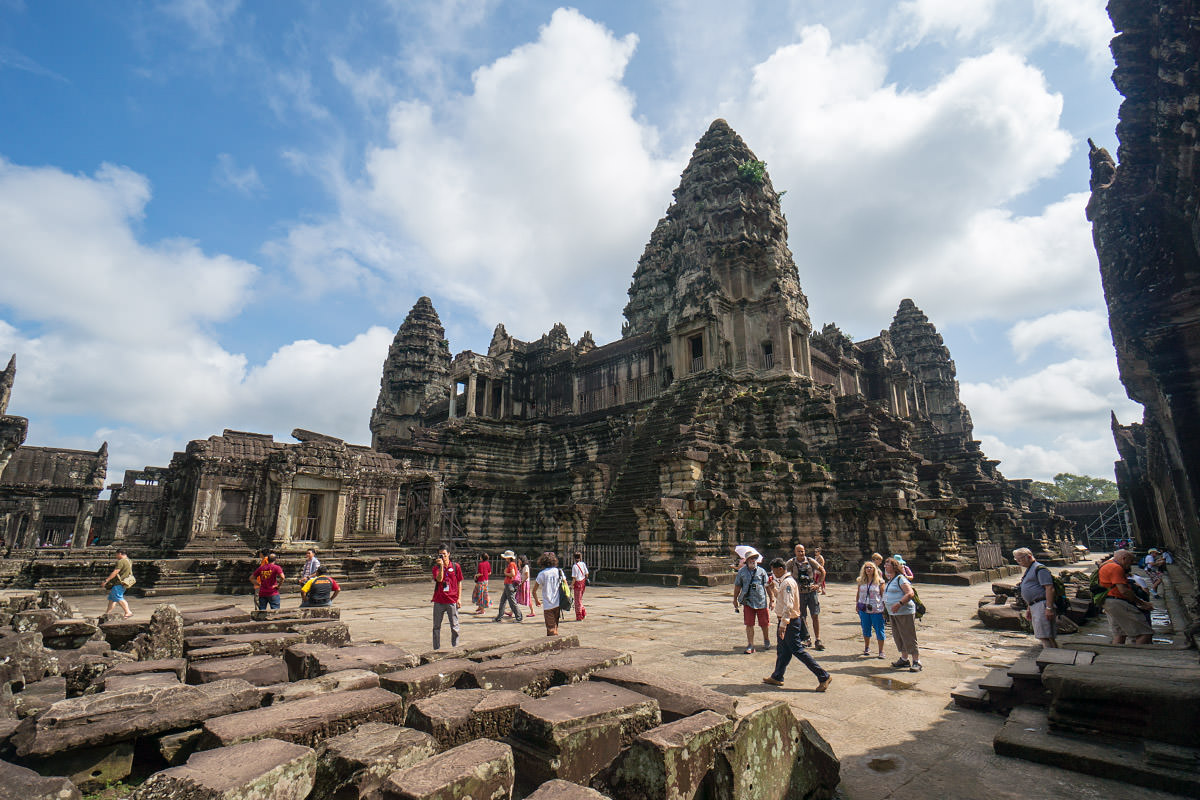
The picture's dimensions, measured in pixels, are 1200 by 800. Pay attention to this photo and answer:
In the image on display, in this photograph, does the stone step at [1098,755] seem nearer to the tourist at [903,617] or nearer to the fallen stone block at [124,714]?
the tourist at [903,617]

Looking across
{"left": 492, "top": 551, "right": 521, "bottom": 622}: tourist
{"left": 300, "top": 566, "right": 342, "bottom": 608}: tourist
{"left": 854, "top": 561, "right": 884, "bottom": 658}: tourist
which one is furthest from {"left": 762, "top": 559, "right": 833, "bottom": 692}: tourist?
{"left": 300, "top": 566, "right": 342, "bottom": 608}: tourist

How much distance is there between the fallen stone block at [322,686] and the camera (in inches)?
173

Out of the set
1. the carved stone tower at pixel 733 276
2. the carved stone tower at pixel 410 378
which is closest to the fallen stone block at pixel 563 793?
the carved stone tower at pixel 733 276

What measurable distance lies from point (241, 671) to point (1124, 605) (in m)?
10.3

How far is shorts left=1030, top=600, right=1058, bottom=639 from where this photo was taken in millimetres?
6691

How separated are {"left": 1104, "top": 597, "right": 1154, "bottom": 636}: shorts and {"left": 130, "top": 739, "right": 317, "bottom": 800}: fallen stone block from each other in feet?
29.9

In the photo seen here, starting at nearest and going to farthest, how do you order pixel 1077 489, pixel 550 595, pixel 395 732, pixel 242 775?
pixel 242 775 → pixel 395 732 → pixel 550 595 → pixel 1077 489

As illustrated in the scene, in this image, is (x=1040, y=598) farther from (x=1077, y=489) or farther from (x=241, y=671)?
(x=1077, y=489)

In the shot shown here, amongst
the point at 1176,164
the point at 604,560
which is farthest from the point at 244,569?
the point at 1176,164

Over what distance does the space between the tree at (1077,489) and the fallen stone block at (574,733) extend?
258 feet

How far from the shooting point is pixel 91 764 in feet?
12.3

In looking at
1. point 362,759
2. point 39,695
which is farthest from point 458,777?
point 39,695

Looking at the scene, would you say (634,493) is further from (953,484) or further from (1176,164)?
(953,484)

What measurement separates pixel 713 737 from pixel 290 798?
2.32 meters
